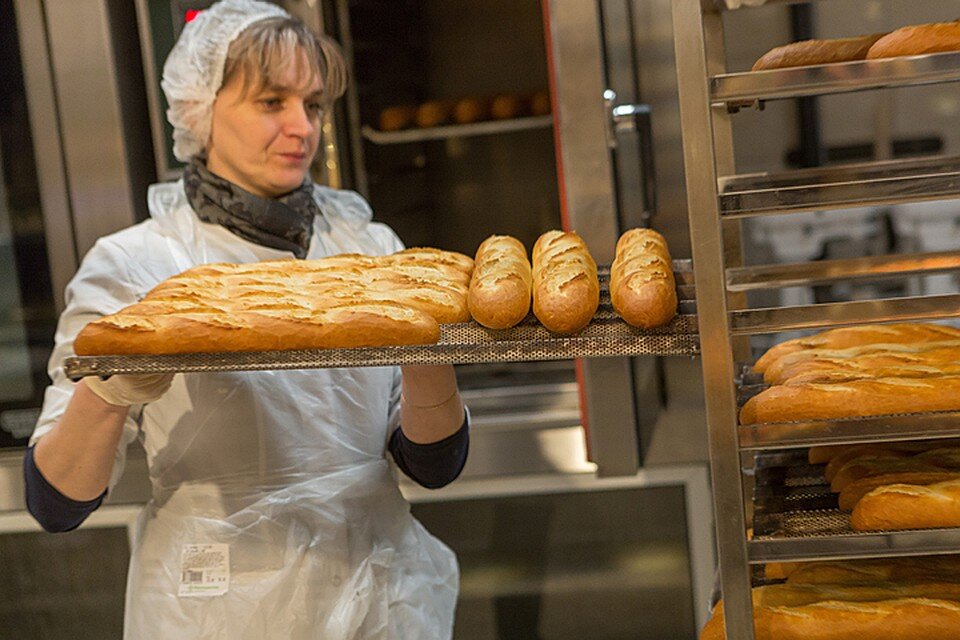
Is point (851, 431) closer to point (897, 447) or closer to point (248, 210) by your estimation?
point (897, 447)

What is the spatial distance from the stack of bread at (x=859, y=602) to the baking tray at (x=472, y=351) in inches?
12.6

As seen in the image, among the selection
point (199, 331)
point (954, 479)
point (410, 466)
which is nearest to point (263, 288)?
point (199, 331)

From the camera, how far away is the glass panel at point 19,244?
2482 mm

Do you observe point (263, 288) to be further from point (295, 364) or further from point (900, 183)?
point (900, 183)

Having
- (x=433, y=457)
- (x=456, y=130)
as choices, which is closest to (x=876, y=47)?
(x=433, y=457)

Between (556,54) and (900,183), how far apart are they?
3.94 ft

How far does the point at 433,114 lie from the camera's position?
2.78 meters

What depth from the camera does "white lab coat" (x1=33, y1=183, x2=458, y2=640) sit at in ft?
5.51

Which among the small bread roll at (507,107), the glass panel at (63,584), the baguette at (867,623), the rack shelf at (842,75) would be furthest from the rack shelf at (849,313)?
the glass panel at (63,584)

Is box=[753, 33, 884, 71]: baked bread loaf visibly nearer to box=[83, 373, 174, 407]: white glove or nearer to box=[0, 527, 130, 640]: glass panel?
box=[83, 373, 174, 407]: white glove

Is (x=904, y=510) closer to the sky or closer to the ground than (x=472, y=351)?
closer to the ground

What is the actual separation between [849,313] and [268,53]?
1.03m

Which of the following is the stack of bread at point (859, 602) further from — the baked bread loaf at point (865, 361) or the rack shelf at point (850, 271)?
the rack shelf at point (850, 271)

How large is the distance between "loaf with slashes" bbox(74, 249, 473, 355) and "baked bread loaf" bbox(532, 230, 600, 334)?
0.38 feet
